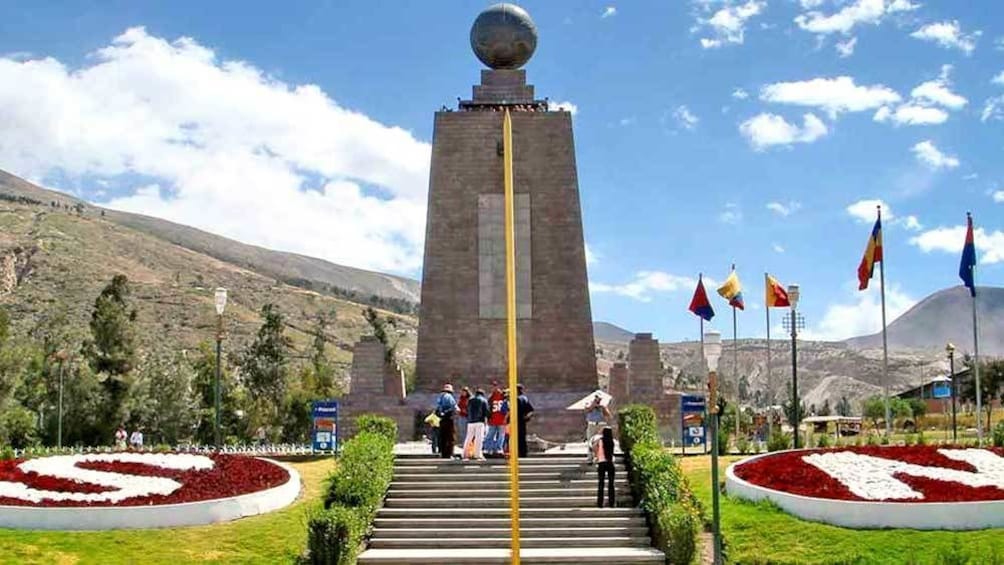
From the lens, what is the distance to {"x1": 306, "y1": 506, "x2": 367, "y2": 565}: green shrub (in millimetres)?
15344

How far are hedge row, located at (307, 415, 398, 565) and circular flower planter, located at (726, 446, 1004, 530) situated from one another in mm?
5945

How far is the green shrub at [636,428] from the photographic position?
1981cm

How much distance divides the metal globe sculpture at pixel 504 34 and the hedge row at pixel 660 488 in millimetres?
16176

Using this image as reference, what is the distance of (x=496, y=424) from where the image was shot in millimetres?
21188

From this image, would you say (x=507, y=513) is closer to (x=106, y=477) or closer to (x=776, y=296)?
(x=106, y=477)

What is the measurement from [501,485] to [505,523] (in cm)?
158

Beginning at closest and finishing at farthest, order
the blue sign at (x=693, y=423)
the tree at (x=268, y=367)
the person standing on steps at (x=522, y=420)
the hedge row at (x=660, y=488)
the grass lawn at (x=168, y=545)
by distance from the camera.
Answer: the grass lawn at (x=168, y=545), the hedge row at (x=660, y=488), the person standing on steps at (x=522, y=420), the blue sign at (x=693, y=423), the tree at (x=268, y=367)

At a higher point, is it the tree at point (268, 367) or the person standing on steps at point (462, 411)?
the tree at point (268, 367)

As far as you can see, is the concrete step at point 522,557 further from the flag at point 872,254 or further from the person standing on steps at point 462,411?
the flag at point 872,254

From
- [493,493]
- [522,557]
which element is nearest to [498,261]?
[493,493]

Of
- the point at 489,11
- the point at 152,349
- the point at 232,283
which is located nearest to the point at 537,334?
the point at 489,11

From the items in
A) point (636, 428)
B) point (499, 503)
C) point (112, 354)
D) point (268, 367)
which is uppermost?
point (112, 354)

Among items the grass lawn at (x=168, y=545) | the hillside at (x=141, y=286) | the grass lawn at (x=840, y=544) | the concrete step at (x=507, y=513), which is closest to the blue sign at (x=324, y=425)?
the concrete step at (x=507, y=513)

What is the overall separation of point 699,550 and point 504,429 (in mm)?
5772
